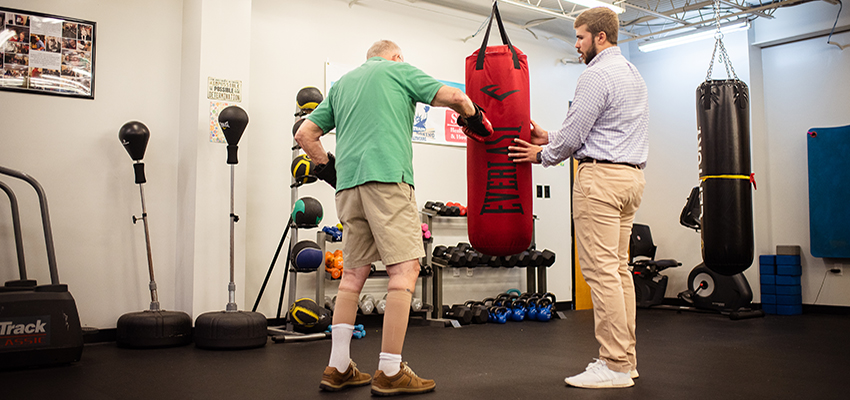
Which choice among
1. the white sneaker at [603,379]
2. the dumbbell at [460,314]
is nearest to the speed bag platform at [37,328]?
the white sneaker at [603,379]

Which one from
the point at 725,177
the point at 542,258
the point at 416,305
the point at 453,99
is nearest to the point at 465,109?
the point at 453,99

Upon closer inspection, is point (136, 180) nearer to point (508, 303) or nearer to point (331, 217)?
point (331, 217)

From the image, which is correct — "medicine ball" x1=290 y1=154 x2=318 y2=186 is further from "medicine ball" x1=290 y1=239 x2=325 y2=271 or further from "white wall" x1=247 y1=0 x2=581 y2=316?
"white wall" x1=247 y1=0 x2=581 y2=316

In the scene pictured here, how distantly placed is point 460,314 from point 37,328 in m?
3.39

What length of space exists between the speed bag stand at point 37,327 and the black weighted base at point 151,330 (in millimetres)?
538

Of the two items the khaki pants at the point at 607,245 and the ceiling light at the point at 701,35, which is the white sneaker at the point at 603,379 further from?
the ceiling light at the point at 701,35

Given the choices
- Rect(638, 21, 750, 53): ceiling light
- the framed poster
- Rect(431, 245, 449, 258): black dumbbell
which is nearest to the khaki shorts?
the framed poster

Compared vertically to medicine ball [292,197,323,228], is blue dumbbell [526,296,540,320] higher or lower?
lower

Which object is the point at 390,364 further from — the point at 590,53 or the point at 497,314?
the point at 497,314

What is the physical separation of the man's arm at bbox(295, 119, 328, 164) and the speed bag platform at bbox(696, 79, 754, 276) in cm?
318

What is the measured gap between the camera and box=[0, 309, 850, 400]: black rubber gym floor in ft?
8.91

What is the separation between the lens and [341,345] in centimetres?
259

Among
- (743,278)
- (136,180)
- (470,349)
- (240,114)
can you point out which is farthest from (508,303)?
(136,180)

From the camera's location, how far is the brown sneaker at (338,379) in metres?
2.62
